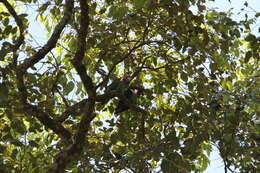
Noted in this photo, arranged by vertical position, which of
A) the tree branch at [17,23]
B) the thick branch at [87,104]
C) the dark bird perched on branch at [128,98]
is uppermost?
Answer: the tree branch at [17,23]

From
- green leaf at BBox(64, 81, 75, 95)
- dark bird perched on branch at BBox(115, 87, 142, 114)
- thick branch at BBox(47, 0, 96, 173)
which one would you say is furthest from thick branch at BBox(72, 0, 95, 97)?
dark bird perched on branch at BBox(115, 87, 142, 114)

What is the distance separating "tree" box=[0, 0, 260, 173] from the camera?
13.5 feet

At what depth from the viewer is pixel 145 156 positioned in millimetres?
4301

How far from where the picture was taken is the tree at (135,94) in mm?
4109

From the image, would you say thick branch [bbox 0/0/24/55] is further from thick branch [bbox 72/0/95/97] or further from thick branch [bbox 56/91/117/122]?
thick branch [bbox 56/91/117/122]

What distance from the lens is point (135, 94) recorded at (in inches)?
197

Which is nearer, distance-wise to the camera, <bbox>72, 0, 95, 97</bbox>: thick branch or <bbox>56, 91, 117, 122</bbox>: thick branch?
<bbox>72, 0, 95, 97</bbox>: thick branch

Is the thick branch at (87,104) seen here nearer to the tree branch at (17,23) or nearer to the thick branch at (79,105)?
the thick branch at (79,105)

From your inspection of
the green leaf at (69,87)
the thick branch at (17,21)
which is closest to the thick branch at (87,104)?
the green leaf at (69,87)

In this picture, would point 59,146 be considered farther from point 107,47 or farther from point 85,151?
point 107,47

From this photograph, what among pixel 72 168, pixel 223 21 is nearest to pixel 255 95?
pixel 223 21

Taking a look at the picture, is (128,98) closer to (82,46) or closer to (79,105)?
(79,105)

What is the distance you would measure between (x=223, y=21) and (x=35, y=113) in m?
2.14

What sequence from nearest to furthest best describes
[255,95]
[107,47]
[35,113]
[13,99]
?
[255,95] → [35,113] → [13,99] → [107,47]
